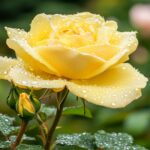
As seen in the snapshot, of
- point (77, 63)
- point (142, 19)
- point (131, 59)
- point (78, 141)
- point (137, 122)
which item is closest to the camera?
point (77, 63)

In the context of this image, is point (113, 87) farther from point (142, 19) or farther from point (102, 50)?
point (142, 19)

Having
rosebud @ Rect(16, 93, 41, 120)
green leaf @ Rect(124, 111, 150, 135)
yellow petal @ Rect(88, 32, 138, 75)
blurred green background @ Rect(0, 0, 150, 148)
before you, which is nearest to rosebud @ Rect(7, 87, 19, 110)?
rosebud @ Rect(16, 93, 41, 120)

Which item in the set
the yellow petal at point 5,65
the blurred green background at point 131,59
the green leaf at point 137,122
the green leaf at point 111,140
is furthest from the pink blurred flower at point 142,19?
the yellow petal at point 5,65

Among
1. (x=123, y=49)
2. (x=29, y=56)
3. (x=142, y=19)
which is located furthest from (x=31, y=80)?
(x=142, y=19)

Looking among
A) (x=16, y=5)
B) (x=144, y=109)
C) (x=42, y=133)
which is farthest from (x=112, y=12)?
(x=42, y=133)

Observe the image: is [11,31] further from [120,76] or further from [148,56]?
[148,56]

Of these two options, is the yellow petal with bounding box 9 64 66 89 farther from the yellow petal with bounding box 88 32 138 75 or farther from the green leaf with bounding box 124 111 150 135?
the green leaf with bounding box 124 111 150 135

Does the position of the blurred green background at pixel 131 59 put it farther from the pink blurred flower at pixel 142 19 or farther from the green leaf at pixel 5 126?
the green leaf at pixel 5 126

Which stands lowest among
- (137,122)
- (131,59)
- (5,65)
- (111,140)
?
(131,59)
